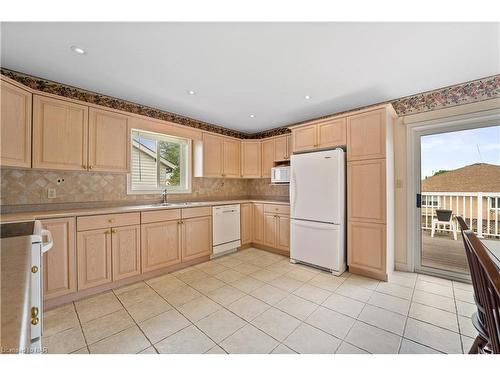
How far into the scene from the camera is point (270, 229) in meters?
3.77

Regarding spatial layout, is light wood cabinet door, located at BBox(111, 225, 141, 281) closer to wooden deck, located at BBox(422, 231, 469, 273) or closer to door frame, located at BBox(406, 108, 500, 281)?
door frame, located at BBox(406, 108, 500, 281)

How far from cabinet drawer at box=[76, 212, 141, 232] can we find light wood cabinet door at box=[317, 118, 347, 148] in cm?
272

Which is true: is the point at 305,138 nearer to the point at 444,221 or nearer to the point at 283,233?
the point at 283,233

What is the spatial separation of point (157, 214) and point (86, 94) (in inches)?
67.9

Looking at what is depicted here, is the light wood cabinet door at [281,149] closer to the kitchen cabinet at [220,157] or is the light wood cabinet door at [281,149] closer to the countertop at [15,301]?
the kitchen cabinet at [220,157]

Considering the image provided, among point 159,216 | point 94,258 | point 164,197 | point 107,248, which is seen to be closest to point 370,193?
point 159,216

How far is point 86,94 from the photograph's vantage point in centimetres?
258

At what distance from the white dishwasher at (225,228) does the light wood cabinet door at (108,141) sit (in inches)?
59.6

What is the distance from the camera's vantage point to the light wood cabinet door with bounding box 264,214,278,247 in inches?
146

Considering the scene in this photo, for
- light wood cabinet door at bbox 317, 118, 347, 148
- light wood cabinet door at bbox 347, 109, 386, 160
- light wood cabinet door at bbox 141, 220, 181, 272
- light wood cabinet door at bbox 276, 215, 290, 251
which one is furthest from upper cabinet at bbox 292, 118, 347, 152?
light wood cabinet door at bbox 141, 220, 181, 272

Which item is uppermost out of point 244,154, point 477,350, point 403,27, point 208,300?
point 403,27

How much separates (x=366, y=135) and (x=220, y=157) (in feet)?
7.97
